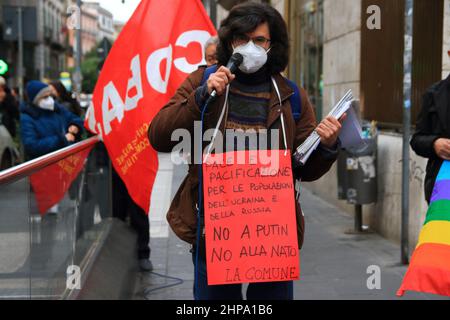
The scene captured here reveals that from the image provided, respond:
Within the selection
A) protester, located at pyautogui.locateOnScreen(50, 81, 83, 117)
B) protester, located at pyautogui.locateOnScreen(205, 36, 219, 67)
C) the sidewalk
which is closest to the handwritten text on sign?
protester, located at pyautogui.locateOnScreen(205, 36, 219, 67)

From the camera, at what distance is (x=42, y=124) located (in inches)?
298

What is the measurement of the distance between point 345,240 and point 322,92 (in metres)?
4.13

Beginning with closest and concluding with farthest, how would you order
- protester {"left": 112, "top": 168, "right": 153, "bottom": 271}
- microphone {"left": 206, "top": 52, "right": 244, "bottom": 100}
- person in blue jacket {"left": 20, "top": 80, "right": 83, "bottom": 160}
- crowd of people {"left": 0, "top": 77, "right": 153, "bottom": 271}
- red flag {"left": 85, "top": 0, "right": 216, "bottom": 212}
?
microphone {"left": 206, "top": 52, "right": 244, "bottom": 100} < red flag {"left": 85, "top": 0, "right": 216, "bottom": 212} < protester {"left": 112, "top": 168, "right": 153, "bottom": 271} < crowd of people {"left": 0, "top": 77, "right": 153, "bottom": 271} < person in blue jacket {"left": 20, "top": 80, "right": 83, "bottom": 160}

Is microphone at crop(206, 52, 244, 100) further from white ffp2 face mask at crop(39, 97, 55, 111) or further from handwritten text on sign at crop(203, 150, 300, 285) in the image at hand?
white ffp2 face mask at crop(39, 97, 55, 111)

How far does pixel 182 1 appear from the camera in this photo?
4.93 m

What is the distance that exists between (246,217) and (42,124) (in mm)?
4994

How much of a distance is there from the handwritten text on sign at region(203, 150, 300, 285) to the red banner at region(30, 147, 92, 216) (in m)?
1.17

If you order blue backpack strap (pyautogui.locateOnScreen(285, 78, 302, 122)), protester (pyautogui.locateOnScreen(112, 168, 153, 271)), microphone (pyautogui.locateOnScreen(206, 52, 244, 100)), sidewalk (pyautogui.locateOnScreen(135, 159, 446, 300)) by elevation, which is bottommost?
sidewalk (pyautogui.locateOnScreen(135, 159, 446, 300))

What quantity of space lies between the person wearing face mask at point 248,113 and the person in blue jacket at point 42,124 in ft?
15.0

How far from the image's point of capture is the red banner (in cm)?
388

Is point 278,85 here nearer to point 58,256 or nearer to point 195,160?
point 195,160
